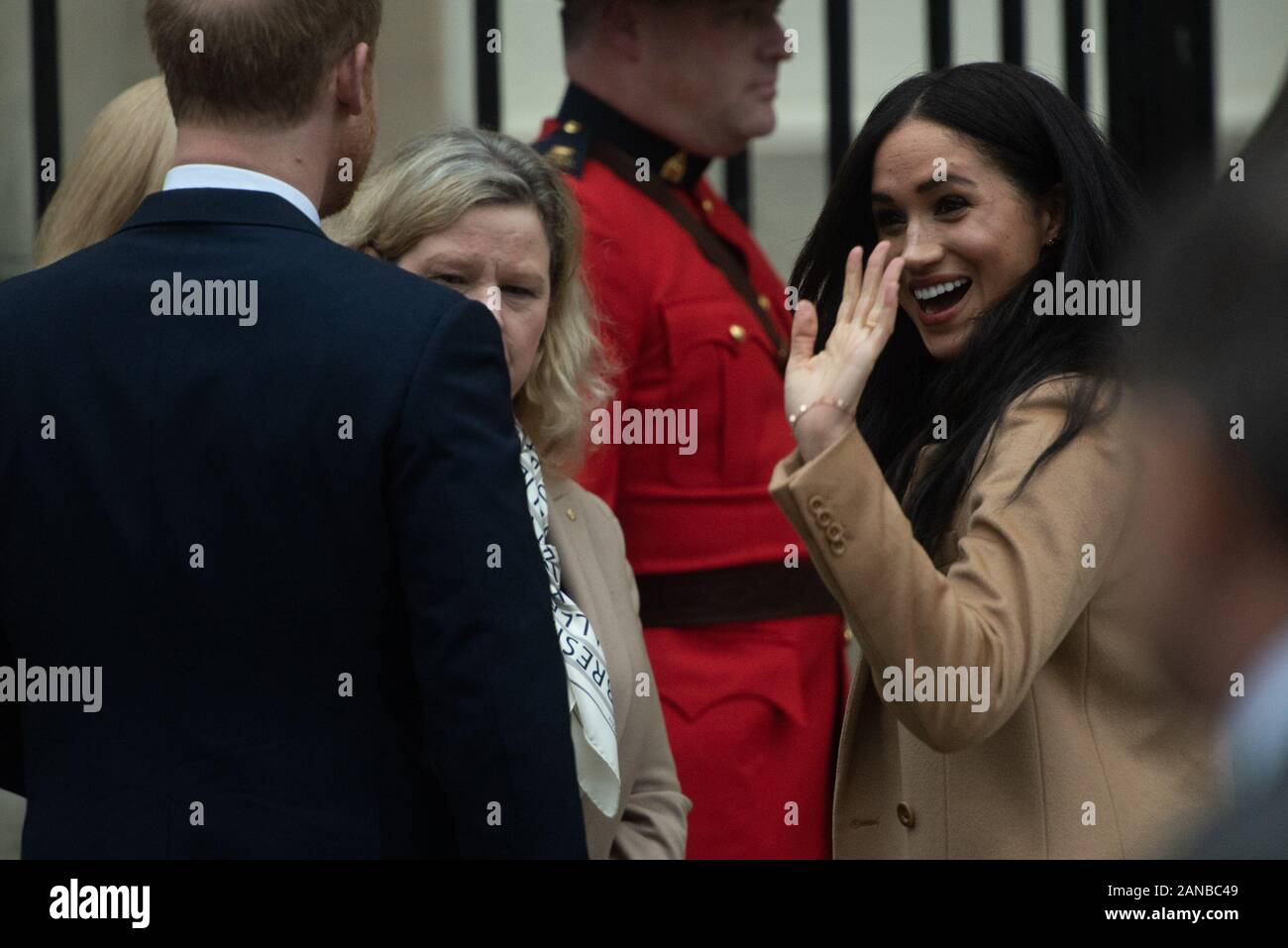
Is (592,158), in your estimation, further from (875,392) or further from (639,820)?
(639,820)

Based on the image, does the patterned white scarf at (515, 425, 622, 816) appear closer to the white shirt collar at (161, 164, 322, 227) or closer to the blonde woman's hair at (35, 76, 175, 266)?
the white shirt collar at (161, 164, 322, 227)

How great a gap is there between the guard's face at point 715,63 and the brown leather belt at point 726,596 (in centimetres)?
80

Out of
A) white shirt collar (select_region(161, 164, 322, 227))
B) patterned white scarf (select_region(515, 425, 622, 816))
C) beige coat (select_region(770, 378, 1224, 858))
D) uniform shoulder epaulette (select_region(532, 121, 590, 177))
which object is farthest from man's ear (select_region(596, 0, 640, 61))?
white shirt collar (select_region(161, 164, 322, 227))

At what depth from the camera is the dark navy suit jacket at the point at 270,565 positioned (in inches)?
70.8

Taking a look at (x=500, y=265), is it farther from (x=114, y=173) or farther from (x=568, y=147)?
(x=568, y=147)

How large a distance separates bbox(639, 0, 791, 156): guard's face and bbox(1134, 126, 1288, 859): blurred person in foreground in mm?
2551

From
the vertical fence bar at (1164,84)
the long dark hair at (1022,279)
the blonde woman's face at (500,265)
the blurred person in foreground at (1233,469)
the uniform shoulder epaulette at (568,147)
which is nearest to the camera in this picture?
the blurred person in foreground at (1233,469)

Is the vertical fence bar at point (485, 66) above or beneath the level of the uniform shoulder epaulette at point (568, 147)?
above

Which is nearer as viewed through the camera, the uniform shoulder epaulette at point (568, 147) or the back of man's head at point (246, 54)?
the back of man's head at point (246, 54)

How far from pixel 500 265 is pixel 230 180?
1.94ft

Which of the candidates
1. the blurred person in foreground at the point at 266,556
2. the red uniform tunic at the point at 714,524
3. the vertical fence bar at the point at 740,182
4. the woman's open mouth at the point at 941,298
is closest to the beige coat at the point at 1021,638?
the woman's open mouth at the point at 941,298

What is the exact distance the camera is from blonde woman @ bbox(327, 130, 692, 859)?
2428 millimetres

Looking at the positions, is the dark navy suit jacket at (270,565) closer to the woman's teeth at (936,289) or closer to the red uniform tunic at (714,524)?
the woman's teeth at (936,289)

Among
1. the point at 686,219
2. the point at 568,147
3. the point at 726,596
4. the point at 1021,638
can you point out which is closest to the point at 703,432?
the point at 726,596
